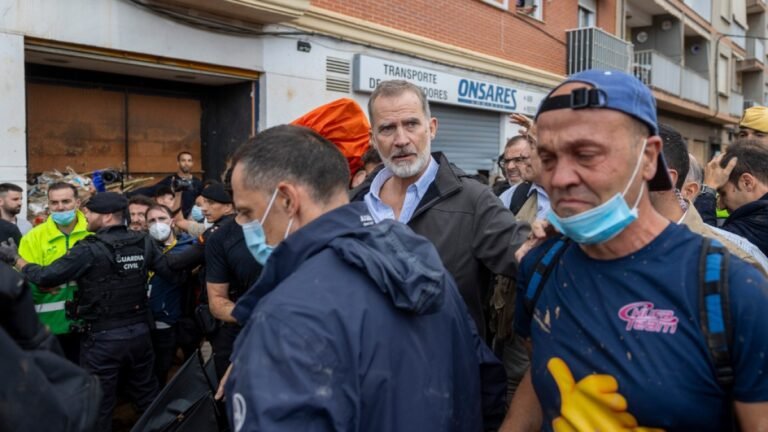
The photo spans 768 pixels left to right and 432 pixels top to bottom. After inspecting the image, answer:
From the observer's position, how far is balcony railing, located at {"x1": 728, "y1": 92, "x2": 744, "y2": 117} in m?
26.0

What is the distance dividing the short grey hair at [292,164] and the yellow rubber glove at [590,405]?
2.62ft

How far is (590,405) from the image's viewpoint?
150 centimetres

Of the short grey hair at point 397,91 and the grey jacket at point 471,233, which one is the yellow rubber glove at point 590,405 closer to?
the grey jacket at point 471,233

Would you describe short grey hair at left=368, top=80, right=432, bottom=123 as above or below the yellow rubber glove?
above

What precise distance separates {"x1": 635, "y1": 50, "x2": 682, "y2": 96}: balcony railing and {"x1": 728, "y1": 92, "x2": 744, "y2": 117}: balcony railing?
300 inches

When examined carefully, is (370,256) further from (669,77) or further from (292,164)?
(669,77)

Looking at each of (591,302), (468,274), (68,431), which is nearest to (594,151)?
(591,302)

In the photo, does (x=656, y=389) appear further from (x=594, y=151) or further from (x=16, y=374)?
(x=16, y=374)

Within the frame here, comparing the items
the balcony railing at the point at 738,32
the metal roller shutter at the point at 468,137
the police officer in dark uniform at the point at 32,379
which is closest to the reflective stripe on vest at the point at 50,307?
the police officer in dark uniform at the point at 32,379

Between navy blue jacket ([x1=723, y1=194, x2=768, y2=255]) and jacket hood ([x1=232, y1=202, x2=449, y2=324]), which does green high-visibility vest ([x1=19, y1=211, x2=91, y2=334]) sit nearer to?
jacket hood ([x1=232, y1=202, x2=449, y2=324])

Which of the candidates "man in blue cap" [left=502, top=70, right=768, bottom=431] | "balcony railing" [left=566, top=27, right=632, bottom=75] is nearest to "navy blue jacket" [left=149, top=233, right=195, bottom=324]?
"man in blue cap" [left=502, top=70, right=768, bottom=431]

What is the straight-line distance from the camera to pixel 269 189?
178 cm

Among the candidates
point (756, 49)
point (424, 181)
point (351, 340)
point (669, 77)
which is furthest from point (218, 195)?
point (756, 49)

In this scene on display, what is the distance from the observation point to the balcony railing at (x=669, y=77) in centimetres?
1895
